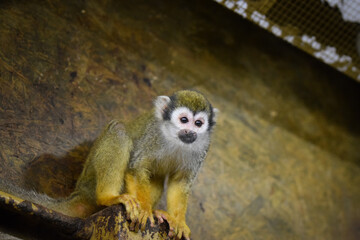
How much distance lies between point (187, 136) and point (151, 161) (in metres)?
0.31

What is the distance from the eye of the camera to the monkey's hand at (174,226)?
8.22ft

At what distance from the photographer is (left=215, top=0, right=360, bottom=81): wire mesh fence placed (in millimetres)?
3545

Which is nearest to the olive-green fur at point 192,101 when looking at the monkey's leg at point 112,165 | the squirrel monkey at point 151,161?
the squirrel monkey at point 151,161

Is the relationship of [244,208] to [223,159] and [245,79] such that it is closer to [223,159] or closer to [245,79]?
[223,159]

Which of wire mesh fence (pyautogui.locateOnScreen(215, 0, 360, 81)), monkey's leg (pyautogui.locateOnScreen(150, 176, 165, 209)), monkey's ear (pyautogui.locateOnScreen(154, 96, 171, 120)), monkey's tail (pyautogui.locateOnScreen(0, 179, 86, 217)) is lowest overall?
monkey's tail (pyautogui.locateOnScreen(0, 179, 86, 217))

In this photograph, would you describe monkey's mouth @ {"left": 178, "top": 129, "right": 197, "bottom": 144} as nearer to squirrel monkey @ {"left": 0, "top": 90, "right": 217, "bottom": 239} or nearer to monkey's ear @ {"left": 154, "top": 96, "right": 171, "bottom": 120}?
squirrel monkey @ {"left": 0, "top": 90, "right": 217, "bottom": 239}

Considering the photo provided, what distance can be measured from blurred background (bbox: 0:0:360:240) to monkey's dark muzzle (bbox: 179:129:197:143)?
857 mm

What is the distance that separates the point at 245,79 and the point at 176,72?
760mm

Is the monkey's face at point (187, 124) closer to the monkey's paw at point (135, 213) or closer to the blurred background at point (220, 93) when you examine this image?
the monkey's paw at point (135, 213)

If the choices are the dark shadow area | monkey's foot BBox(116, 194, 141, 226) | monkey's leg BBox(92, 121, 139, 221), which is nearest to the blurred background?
the dark shadow area

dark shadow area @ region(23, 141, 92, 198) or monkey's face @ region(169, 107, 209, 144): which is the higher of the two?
monkey's face @ region(169, 107, 209, 144)

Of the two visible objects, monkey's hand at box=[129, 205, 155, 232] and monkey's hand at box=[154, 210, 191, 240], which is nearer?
monkey's hand at box=[129, 205, 155, 232]

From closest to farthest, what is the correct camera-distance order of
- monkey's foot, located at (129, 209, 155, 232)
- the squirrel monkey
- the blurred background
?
1. monkey's foot, located at (129, 209, 155, 232)
2. the squirrel monkey
3. the blurred background

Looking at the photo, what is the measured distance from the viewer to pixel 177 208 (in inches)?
111
